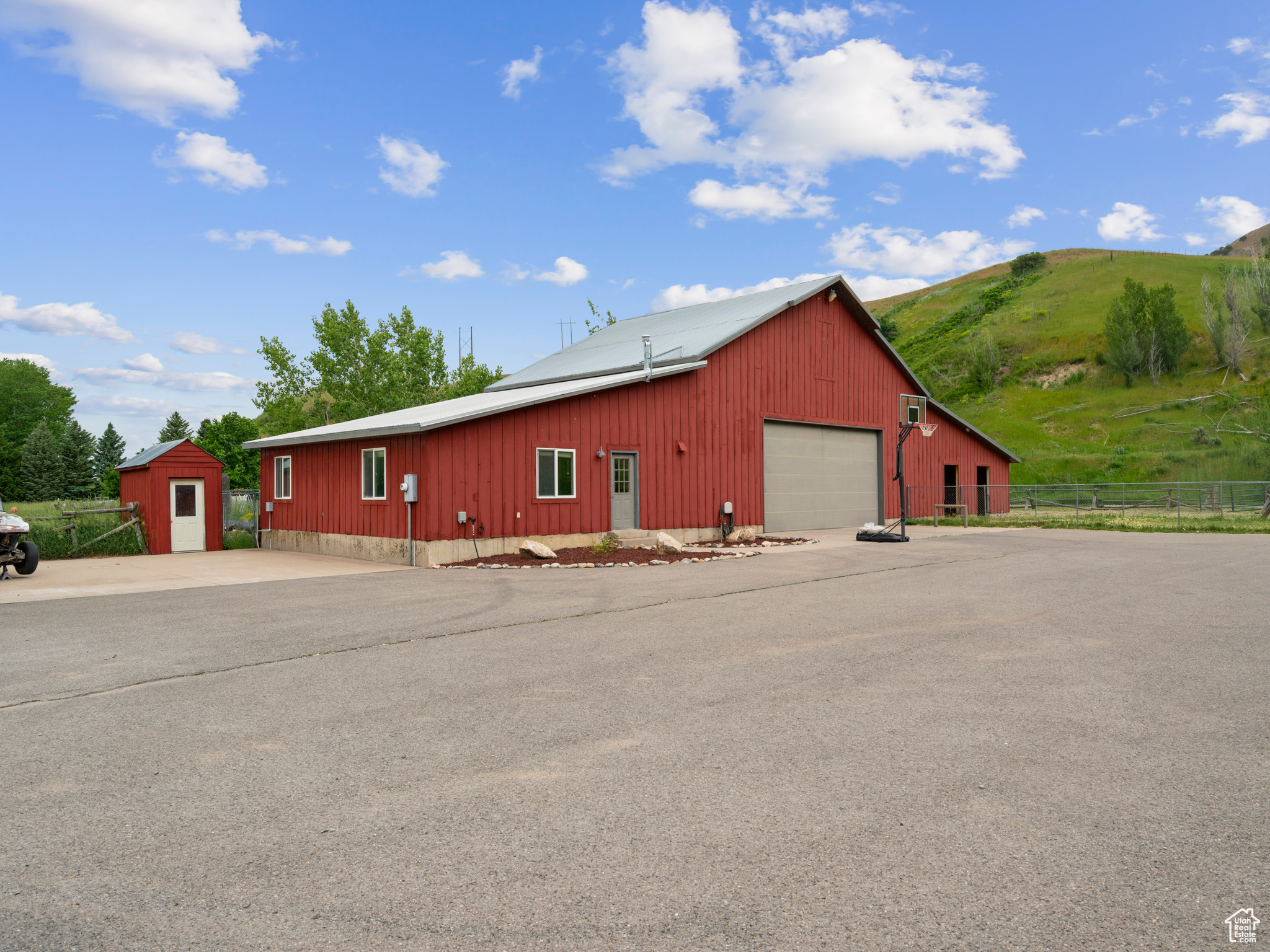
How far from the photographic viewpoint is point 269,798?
378 cm

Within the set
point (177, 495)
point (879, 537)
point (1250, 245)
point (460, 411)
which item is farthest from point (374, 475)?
point (1250, 245)

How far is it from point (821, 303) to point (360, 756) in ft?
69.6

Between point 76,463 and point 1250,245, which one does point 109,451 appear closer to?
point 76,463

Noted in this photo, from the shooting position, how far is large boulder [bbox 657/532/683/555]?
16.6m

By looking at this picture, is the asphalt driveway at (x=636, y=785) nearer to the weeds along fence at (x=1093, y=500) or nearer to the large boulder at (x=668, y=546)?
the large boulder at (x=668, y=546)

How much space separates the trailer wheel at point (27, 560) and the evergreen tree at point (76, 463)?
5062 cm

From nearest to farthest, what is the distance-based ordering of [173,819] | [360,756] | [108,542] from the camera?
[173,819] < [360,756] < [108,542]

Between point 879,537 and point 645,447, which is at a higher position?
point 645,447

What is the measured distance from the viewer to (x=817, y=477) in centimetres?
2358

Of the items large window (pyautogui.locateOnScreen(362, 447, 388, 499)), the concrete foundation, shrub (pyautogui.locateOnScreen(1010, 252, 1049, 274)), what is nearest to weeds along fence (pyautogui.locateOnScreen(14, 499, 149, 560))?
the concrete foundation

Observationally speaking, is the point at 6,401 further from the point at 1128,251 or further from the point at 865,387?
the point at 1128,251

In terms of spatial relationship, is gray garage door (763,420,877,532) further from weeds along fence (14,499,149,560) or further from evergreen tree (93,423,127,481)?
evergreen tree (93,423,127,481)

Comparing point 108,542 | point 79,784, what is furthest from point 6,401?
point 79,784

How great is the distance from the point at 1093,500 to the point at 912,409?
14.8 meters
